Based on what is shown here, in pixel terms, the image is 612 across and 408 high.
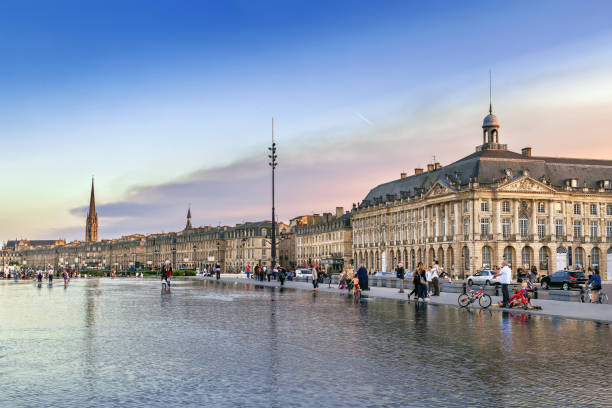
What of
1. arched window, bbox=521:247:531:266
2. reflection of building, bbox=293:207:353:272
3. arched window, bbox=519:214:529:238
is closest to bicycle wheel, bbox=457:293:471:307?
arched window, bbox=521:247:531:266

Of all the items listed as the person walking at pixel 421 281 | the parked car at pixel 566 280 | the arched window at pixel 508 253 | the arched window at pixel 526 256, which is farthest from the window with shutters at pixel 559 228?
the person walking at pixel 421 281

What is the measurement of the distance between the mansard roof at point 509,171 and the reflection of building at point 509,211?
14cm

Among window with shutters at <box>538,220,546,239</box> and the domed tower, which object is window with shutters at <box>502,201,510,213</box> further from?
the domed tower

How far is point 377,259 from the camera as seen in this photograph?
112938 millimetres

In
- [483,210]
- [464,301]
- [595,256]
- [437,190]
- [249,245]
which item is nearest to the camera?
[464,301]

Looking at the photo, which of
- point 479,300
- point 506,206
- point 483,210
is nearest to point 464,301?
point 479,300

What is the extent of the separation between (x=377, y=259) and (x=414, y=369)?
103486mm

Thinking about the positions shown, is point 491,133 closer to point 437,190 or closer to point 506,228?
point 437,190

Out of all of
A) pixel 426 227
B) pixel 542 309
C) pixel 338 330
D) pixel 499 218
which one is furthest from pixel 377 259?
pixel 338 330

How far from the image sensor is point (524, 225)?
87438 mm

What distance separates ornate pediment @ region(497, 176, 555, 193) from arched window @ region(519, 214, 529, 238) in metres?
3.75

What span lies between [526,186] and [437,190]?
41.4ft

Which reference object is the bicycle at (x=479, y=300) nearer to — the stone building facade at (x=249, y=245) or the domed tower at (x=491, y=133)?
the domed tower at (x=491, y=133)

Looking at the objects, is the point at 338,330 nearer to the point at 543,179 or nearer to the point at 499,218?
the point at 499,218
